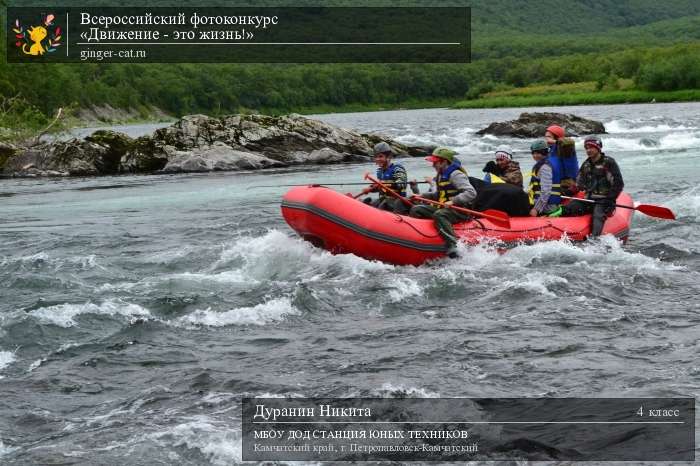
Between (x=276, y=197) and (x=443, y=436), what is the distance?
1373cm

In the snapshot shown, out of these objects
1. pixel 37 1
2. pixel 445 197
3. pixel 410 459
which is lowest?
pixel 410 459

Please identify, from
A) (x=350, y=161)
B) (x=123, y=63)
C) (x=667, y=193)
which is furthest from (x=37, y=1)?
(x=667, y=193)

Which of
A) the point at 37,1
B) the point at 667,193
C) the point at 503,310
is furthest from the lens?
the point at 37,1

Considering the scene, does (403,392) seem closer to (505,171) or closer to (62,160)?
(505,171)

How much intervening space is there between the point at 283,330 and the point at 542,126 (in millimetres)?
30011

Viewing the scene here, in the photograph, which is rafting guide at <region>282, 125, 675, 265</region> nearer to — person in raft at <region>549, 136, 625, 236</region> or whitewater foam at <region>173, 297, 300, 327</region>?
person in raft at <region>549, 136, 625, 236</region>

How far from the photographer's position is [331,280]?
1034cm

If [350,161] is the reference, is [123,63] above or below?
above

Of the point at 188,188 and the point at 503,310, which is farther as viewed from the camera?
the point at 188,188

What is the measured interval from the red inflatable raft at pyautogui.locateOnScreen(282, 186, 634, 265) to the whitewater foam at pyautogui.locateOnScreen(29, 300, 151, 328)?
2.48 metres

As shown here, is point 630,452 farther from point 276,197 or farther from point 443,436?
point 276,197

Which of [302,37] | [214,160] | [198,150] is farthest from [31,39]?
[302,37]

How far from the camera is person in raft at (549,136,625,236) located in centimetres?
1170

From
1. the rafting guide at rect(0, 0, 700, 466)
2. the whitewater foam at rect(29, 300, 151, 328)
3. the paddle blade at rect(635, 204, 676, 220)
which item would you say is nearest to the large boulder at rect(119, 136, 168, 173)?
the rafting guide at rect(0, 0, 700, 466)
